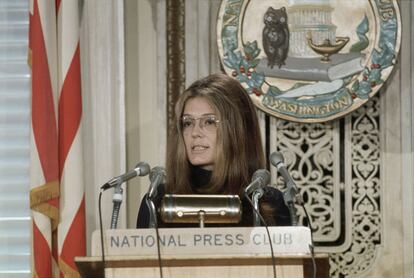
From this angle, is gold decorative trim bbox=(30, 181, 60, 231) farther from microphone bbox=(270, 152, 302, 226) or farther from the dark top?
microphone bbox=(270, 152, 302, 226)

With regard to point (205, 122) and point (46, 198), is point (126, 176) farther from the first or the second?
point (46, 198)

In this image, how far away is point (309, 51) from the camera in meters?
3.53

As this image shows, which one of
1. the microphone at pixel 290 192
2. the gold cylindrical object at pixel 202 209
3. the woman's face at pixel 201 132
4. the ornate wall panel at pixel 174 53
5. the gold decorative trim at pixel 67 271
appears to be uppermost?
the ornate wall panel at pixel 174 53

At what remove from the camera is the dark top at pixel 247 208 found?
8.30 ft

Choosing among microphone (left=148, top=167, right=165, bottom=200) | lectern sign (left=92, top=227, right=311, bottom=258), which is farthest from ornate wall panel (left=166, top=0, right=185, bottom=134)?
lectern sign (left=92, top=227, right=311, bottom=258)

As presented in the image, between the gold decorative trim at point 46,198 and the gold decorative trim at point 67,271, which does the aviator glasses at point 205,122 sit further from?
the gold decorative trim at point 67,271

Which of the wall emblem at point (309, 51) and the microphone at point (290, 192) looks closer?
the microphone at point (290, 192)

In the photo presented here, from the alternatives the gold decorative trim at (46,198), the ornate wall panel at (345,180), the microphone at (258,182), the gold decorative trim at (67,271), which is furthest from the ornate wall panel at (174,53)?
the microphone at (258,182)

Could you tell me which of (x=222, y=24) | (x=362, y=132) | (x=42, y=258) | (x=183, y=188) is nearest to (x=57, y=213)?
(x=42, y=258)

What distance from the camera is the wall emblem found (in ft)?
11.4

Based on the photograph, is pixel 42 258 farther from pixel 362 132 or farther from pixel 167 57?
pixel 362 132

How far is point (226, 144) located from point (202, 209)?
1.81 ft

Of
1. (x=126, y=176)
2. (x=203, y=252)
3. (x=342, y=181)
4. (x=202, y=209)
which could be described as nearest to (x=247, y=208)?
(x=202, y=209)

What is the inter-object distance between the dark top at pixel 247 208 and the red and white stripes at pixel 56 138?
0.59 m
